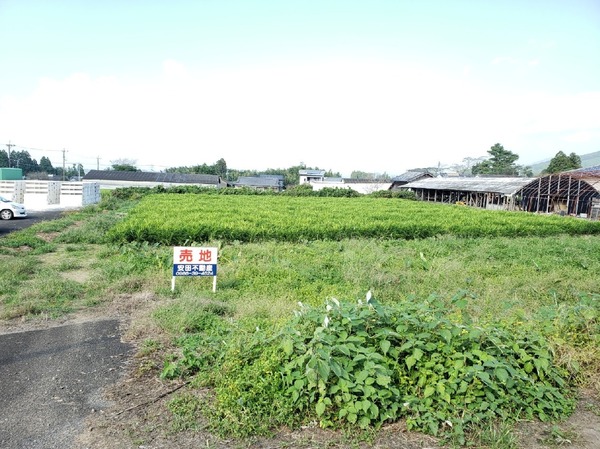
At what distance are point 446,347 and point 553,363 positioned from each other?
138 cm

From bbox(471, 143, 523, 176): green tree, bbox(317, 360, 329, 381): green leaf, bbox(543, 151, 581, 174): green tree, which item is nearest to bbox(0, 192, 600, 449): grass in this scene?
bbox(317, 360, 329, 381): green leaf

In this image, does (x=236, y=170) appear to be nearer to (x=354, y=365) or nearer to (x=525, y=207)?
(x=525, y=207)

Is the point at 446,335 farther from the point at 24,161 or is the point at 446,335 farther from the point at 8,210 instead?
the point at 24,161

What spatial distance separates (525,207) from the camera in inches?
1302

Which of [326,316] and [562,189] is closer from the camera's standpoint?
[326,316]

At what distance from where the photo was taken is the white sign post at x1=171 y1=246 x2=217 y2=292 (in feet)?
22.1

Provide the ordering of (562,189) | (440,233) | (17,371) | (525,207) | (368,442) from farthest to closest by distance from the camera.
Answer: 1. (525,207)
2. (562,189)
3. (440,233)
4. (17,371)
5. (368,442)

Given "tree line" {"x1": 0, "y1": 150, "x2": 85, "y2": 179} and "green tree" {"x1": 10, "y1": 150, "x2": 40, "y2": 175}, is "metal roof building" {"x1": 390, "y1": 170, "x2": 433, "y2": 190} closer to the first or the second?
"tree line" {"x1": 0, "y1": 150, "x2": 85, "y2": 179}

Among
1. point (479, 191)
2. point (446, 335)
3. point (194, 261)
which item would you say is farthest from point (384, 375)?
point (479, 191)

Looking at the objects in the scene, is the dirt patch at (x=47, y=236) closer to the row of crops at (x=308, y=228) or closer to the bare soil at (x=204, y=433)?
the row of crops at (x=308, y=228)

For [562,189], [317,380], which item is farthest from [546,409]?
[562,189]

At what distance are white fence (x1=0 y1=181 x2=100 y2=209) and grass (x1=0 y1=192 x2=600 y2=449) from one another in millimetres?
15299

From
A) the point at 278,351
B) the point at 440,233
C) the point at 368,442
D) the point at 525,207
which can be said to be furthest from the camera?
the point at 525,207

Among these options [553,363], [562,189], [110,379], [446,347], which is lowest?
[110,379]
